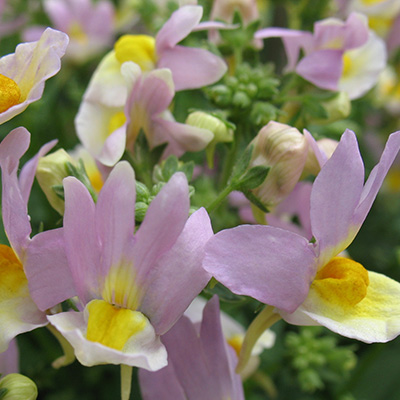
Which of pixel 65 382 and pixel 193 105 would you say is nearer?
pixel 65 382

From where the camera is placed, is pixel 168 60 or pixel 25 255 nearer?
pixel 25 255

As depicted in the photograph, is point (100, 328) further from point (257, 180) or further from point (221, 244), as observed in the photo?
point (257, 180)

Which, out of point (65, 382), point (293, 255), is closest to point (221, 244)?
point (293, 255)

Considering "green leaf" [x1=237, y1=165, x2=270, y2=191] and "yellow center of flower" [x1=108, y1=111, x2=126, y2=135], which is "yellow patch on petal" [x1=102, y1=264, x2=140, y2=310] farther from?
"yellow center of flower" [x1=108, y1=111, x2=126, y2=135]

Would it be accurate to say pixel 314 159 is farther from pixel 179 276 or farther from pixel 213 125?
pixel 179 276

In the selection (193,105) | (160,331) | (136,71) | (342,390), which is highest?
(136,71)

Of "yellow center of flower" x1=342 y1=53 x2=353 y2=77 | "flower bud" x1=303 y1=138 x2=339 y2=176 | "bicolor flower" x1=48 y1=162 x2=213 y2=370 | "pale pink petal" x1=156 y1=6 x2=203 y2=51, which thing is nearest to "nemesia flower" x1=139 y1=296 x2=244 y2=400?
"bicolor flower" x1=48 y1=162 x2=213 y2=370

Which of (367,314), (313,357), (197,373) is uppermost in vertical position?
(367,314)

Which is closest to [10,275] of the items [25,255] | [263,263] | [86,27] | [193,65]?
[25,255]
